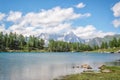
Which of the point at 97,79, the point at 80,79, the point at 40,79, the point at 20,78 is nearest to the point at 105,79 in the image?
the point at 97,79

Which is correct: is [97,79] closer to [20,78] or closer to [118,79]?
[118,79]

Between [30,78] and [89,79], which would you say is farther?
[30,78]

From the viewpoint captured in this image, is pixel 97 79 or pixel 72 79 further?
pixel 72 79

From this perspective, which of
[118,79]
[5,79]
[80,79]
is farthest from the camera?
[5,79]

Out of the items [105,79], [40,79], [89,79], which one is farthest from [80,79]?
[40,79]

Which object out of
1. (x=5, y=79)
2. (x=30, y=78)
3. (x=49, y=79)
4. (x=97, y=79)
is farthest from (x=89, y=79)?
(x=5, y=79)

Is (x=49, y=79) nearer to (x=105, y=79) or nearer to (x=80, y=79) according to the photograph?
(x=80, y=79)

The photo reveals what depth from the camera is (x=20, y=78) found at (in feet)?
157

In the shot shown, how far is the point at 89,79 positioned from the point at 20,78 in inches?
566

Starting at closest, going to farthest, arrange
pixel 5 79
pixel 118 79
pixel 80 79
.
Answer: pixel 118 79, pixel 80 79, pixel 5 79

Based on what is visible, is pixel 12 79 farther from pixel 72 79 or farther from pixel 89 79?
pixel 89 79

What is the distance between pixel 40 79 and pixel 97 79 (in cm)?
1163

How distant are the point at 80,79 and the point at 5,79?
14.7 m

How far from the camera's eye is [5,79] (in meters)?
46.3
